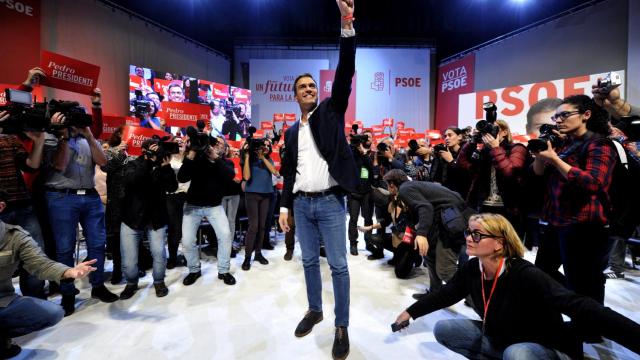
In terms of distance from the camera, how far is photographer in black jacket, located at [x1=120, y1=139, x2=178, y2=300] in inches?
113

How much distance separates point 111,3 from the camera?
7.39 m

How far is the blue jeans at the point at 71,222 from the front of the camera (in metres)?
2.60

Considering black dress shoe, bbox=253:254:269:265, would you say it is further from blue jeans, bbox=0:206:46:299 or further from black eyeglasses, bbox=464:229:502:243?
black eyeglasses, bbox=464:229:502:243

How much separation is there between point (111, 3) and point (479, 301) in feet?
29.5

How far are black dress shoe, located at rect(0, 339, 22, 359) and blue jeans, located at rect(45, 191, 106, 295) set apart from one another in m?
0.57

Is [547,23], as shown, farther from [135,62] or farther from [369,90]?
[135,62]

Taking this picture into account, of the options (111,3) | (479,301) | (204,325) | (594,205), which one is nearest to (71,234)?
(204,325)

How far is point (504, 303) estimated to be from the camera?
1.51 meters

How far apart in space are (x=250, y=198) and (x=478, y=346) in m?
2.84

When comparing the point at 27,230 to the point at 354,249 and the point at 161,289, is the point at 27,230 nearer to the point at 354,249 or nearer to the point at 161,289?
the point at 161,289

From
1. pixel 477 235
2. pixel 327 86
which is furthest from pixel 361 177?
pixel 327 86

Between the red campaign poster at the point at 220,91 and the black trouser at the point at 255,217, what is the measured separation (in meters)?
6.82

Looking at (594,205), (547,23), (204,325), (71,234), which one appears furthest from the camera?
(547,23)

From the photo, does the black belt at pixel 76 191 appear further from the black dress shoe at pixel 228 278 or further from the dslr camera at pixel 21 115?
the black dress shoe at pixel 228 278
